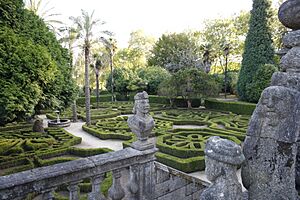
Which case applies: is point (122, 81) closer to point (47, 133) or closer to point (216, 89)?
point (216, 89)

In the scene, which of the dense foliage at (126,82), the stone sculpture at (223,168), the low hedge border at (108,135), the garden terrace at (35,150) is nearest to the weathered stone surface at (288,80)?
the stone sculpture at (223,168)

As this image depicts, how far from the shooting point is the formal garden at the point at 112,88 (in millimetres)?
7691

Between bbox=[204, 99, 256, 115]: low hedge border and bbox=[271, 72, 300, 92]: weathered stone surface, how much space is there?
1954 centimetres

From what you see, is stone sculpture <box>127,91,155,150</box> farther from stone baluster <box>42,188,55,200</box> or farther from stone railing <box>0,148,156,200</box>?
stone baluster <box>42,188,55,200</box>

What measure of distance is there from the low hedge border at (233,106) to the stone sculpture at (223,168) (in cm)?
2038

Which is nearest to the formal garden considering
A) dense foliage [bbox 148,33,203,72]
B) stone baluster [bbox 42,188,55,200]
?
dense foliage [bbox 148,33,203,72]

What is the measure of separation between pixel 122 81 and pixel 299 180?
30.2m

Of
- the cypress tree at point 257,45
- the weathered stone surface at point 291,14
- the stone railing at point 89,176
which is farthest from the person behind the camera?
the cypress tree at point 257,45

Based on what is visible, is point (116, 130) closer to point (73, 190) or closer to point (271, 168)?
point (73, 190)

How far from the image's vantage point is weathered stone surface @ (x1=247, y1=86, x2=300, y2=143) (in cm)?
269

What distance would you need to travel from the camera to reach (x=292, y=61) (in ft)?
9.95

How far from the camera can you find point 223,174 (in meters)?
2.49

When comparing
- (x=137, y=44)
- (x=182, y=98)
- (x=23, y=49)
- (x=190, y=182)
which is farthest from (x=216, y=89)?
(x=137, y=44)

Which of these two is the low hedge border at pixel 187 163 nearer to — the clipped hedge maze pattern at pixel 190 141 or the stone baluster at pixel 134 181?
the clipped hedge maze pattern at pixel 190 141
